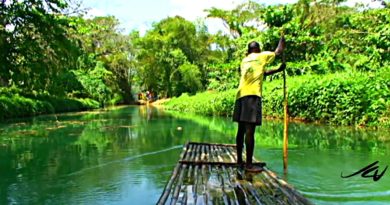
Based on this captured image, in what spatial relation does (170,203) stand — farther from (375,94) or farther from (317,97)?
(317,97)

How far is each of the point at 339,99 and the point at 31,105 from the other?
57.5ft

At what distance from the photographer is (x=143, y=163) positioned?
8234 millimetres

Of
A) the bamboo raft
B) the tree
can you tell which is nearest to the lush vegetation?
the tree

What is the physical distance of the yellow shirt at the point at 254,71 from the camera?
500 centimetres

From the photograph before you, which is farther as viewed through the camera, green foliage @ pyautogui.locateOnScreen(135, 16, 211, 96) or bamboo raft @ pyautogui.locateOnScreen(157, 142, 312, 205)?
green foliage @ pyautogui.locateOnScreen(135, 16, 211, 96)

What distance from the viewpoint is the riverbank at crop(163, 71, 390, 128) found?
12077 mm

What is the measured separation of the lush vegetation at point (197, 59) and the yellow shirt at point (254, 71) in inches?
202

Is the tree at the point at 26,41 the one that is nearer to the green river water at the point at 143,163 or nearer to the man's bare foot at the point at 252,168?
the green river water at the point at 143,163

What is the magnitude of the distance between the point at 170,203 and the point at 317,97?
38.1ft

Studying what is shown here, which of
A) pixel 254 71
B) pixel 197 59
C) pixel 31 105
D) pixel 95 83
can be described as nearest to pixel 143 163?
pixel 254 71

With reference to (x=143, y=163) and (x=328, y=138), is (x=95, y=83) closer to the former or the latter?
(x=328, y=138)

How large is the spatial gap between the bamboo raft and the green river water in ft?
2.39

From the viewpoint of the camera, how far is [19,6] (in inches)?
340

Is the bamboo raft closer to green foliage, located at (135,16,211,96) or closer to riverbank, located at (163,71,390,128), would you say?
riverbank, located at (163,71,390,128)
